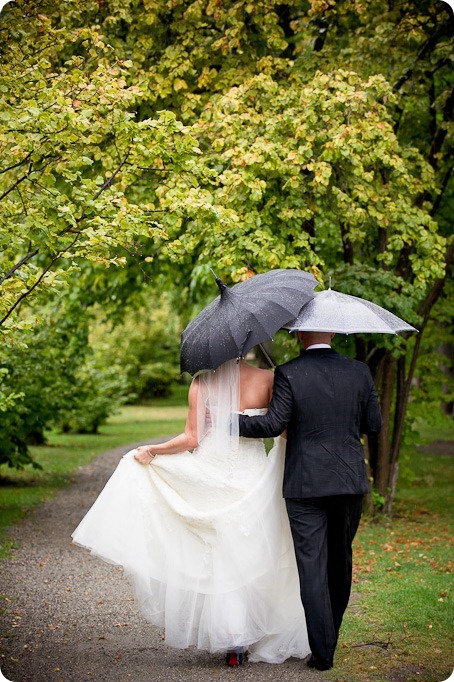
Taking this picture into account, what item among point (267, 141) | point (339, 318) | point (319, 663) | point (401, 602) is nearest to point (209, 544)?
point (319, 663)

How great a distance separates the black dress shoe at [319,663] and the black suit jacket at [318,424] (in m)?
1.04

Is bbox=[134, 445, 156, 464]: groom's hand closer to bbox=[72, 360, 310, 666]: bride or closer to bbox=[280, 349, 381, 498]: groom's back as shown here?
bbox=[72, 360, 310, 666]: bride

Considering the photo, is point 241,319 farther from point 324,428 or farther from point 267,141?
point 267,141

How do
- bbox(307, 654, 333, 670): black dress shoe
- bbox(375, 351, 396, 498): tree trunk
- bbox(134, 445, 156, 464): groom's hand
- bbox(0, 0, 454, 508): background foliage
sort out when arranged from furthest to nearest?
bbox(375, 351, 396, 498): tree trunk → bbox(0, 0, 454, 508): background foliage → bbox(134, 445, 156, 464): groom's hand → bbox(307, 654, 333, 670): black dress shoe

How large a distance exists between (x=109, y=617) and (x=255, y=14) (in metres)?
6.98

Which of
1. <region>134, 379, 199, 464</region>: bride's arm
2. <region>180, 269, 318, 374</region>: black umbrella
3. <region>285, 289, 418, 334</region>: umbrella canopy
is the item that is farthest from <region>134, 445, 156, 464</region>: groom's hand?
<region>285, 289, 418, 334</region>: umbrella canopy

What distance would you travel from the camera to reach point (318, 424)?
5.11 m

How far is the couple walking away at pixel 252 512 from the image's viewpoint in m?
5.08

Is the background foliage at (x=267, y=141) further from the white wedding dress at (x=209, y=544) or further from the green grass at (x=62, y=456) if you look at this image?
the white wedding dress at (x=209, y=544)

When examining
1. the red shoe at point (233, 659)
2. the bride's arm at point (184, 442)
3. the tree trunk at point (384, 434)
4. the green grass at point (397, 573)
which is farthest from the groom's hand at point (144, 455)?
the tree trunk at point (384, 434)

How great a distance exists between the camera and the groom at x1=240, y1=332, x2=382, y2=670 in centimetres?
503

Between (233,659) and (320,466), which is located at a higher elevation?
(320,466)

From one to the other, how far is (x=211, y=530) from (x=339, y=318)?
155cm

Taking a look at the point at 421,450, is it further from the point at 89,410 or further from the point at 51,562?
the point at 51,562
